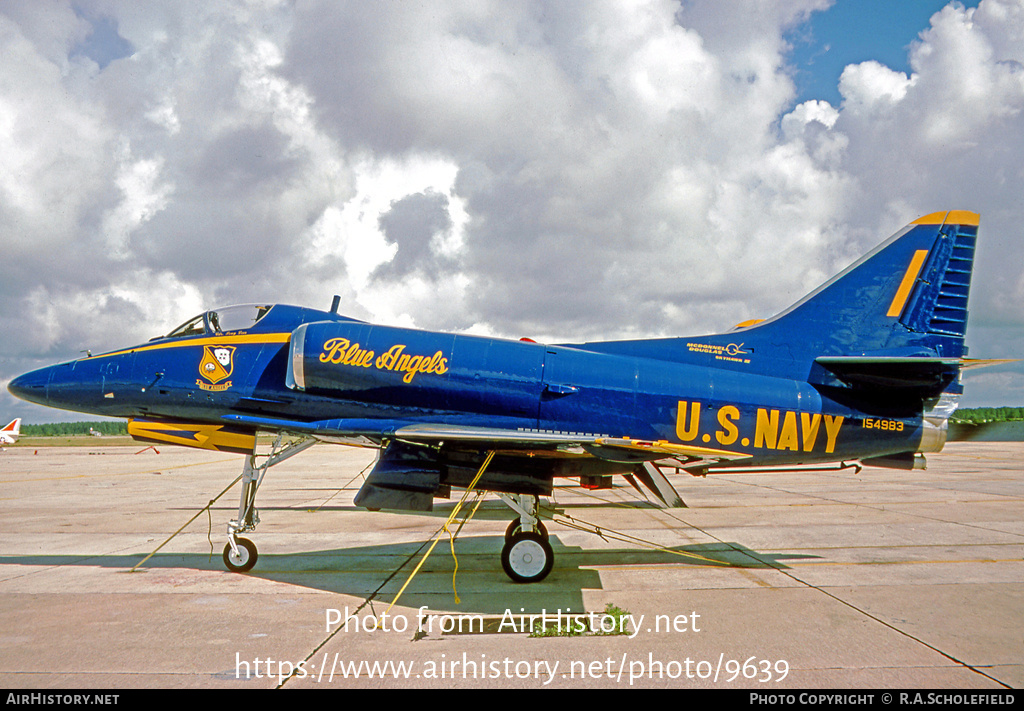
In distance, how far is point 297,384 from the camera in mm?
8547

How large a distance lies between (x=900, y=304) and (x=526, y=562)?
6456mm

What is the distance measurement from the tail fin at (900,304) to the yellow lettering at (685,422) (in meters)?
1.54

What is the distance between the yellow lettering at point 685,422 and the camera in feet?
27.6

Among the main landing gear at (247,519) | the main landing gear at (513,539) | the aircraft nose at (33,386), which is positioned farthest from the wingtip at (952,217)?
the aircraft nose at (33,386)

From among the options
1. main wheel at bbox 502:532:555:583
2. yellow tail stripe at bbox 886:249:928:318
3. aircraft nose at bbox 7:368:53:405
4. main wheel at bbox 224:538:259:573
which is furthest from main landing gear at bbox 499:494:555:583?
aircraft nose at bbox 7:368:53:405

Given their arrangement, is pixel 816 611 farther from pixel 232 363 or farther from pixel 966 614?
pixel 232 363

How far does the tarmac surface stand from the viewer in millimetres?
5293

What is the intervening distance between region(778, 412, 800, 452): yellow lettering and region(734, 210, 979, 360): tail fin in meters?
1.02

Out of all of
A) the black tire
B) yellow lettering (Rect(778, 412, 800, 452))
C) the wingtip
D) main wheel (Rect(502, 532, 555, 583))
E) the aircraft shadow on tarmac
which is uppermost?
the wingtip

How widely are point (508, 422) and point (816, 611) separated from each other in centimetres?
Result: 414

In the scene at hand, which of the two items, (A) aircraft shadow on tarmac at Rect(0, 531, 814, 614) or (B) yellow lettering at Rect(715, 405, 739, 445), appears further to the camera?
(B) yellow lettering at Rect(715, 405, 739, 445)

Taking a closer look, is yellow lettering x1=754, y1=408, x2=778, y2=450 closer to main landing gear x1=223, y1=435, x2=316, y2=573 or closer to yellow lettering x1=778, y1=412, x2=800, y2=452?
yellow lettering x1=778, y1=412, x2=800, y2=452

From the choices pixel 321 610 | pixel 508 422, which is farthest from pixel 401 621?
pixel 508 422
